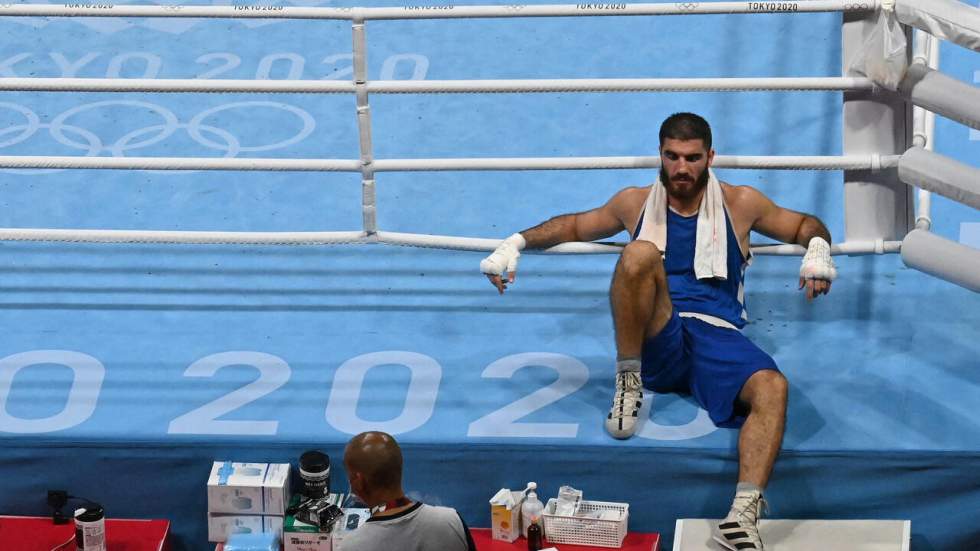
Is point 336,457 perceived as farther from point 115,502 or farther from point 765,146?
point 765,146

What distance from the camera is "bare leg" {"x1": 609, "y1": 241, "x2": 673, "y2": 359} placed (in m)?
3.69

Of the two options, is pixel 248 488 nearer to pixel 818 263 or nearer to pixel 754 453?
pixel 754 453

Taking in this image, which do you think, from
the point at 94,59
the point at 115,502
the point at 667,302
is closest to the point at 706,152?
the point at 667,302

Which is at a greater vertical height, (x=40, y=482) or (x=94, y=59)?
(x=94, y=59)

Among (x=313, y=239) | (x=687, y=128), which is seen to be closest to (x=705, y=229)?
(x=687, y=128)

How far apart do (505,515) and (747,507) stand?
62 cm

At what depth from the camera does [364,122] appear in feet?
13.2

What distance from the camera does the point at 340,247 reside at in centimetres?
457

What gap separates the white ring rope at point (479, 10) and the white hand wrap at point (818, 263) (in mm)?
611

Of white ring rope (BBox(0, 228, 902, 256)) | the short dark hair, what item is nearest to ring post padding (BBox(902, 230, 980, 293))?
white ring rope (BBox(0, 228, 902, 256))

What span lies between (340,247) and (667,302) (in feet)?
4.07

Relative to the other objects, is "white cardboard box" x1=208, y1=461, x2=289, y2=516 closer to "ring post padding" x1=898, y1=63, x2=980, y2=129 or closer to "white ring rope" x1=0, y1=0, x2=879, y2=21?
"white ring rope" x1=0, y1=0, x2=879, y2=21

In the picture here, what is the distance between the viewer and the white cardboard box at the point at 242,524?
148 inches

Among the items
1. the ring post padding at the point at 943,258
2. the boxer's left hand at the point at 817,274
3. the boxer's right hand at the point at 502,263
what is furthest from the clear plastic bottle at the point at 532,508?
the ring post padding at the point at 943,258
